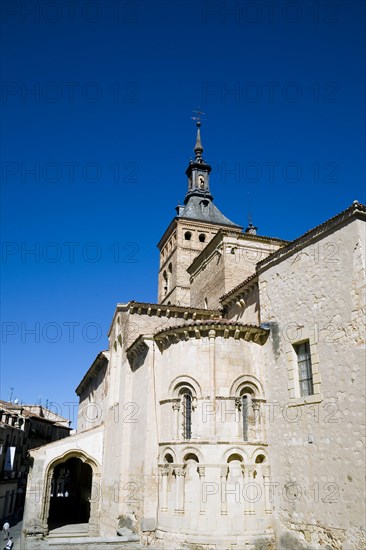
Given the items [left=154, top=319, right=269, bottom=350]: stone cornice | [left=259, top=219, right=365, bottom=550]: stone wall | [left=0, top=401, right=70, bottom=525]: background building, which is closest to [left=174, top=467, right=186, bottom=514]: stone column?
[left=259, top=219, right=365, bottom=550]: stone wall

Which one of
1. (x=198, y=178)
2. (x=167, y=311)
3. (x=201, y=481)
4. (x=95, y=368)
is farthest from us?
(x=198, y=178)

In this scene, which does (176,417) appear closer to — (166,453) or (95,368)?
(166,453)

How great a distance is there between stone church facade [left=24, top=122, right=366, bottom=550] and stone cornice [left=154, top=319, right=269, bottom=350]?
5cm

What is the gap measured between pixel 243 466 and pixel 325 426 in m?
3.13

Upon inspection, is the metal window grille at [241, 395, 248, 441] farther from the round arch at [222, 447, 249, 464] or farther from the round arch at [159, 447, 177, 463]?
the round arch at [159, 447, 177, 463]

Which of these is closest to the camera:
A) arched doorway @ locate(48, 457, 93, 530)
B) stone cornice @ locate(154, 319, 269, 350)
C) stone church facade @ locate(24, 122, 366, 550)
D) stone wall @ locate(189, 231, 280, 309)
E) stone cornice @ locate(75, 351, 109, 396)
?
stone church facade @ locate(24, 122, 366, 550)

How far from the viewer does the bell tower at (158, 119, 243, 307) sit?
111ft

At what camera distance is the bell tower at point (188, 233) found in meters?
33.9

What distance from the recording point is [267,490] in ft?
43.5

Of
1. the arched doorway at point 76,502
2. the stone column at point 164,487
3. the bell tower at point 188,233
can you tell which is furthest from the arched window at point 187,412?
the bell tower at point 188,233

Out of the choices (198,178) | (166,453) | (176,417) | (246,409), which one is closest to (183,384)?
(176,417)

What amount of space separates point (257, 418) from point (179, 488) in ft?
10.5

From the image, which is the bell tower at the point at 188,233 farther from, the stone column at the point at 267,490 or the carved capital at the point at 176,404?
the stone column at the point at 267,490

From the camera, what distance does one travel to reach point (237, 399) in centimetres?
1384
